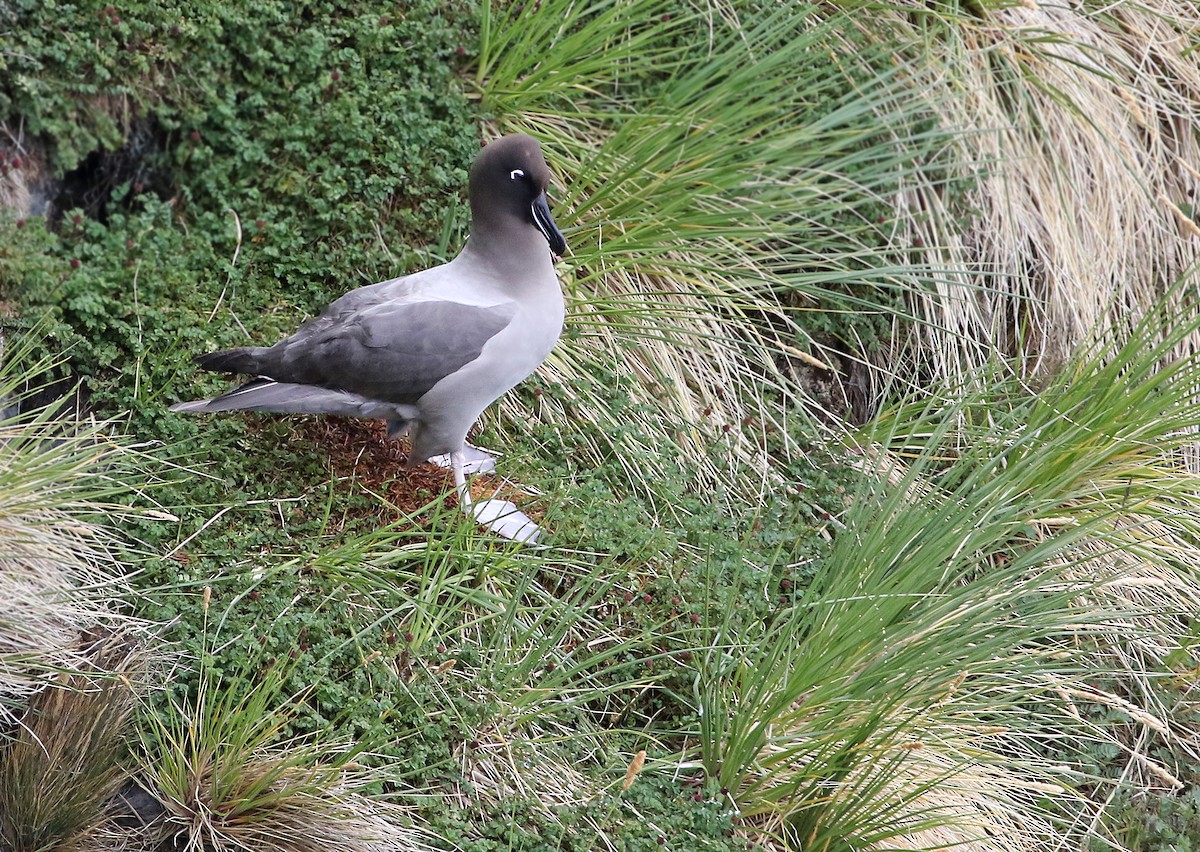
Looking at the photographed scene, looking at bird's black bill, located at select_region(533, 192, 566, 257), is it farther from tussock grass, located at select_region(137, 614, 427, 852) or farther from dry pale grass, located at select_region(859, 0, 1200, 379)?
dry pale grass, located at select_region(859, 0, 1200, 379)

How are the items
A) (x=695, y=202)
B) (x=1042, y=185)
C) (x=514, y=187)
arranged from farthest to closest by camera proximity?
(x=1042, y=185), (x=695, y=202), (x=514, y=187)

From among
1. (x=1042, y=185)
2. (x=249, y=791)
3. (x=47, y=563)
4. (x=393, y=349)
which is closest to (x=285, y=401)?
(x=393, y=349)

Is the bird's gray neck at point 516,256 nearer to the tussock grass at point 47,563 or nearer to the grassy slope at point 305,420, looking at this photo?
the grassy slope at point 305,420

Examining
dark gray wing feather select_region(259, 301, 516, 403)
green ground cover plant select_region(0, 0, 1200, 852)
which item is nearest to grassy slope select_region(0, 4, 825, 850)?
green ground cover plant select_region(0, 0, 1200, 852)

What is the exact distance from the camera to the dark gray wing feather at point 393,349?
3.12 meters

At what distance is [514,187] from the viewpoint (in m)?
3.24

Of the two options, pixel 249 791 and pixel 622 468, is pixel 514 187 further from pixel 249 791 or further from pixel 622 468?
pixel 249 791

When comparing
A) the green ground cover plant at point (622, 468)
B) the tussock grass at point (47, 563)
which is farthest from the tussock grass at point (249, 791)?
the tussock grass at point (47, 563)

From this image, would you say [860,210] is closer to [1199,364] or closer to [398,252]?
[1199,364]

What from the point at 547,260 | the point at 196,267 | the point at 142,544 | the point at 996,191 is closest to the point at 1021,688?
the point at 547,260

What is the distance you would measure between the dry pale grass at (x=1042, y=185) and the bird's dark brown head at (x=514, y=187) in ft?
5.45

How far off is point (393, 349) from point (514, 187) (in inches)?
21.2

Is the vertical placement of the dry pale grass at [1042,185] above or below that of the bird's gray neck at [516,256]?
below

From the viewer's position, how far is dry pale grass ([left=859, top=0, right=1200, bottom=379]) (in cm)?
447
